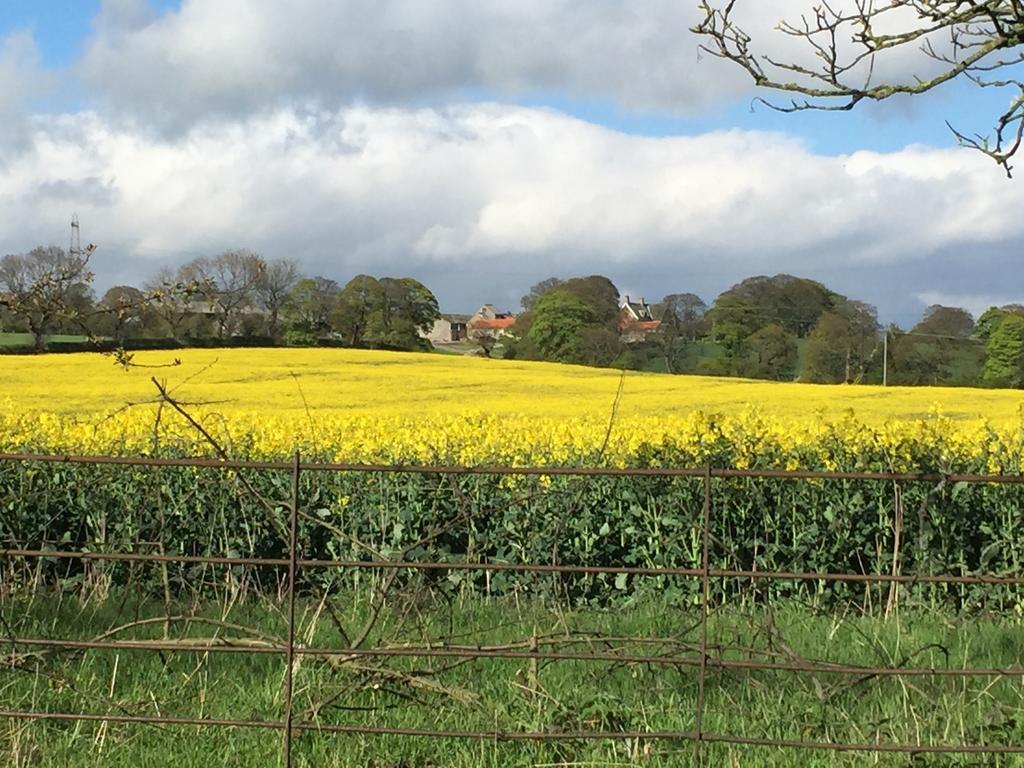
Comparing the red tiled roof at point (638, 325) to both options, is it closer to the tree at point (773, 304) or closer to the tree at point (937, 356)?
the tree at point (773, 304)

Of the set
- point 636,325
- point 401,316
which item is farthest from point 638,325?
point 401,316

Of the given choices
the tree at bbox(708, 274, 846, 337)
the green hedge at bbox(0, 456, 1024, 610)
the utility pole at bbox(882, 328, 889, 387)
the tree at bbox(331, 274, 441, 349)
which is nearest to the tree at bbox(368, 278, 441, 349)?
the tree at bbox(331, 274, 441, 349)

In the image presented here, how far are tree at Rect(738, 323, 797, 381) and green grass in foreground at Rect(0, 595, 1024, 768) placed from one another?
38694 mm

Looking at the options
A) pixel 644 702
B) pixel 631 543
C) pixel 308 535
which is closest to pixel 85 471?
pixel 308 535

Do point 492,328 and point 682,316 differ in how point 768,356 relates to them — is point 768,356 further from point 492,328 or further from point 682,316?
point 492,328

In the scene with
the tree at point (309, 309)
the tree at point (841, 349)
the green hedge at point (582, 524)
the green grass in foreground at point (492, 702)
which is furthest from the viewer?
the tree at point (309, 309)

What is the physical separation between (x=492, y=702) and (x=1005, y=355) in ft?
135

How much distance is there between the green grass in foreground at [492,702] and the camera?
12.1 ft

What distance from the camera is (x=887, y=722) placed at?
12.5 feet

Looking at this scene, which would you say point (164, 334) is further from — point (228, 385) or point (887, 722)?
point (887, 722)

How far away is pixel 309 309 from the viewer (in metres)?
47.9

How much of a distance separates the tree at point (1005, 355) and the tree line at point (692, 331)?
55mm

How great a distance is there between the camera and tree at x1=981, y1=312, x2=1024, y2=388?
38625mm

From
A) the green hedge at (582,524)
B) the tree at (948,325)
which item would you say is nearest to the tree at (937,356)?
the tree at (948,325)
